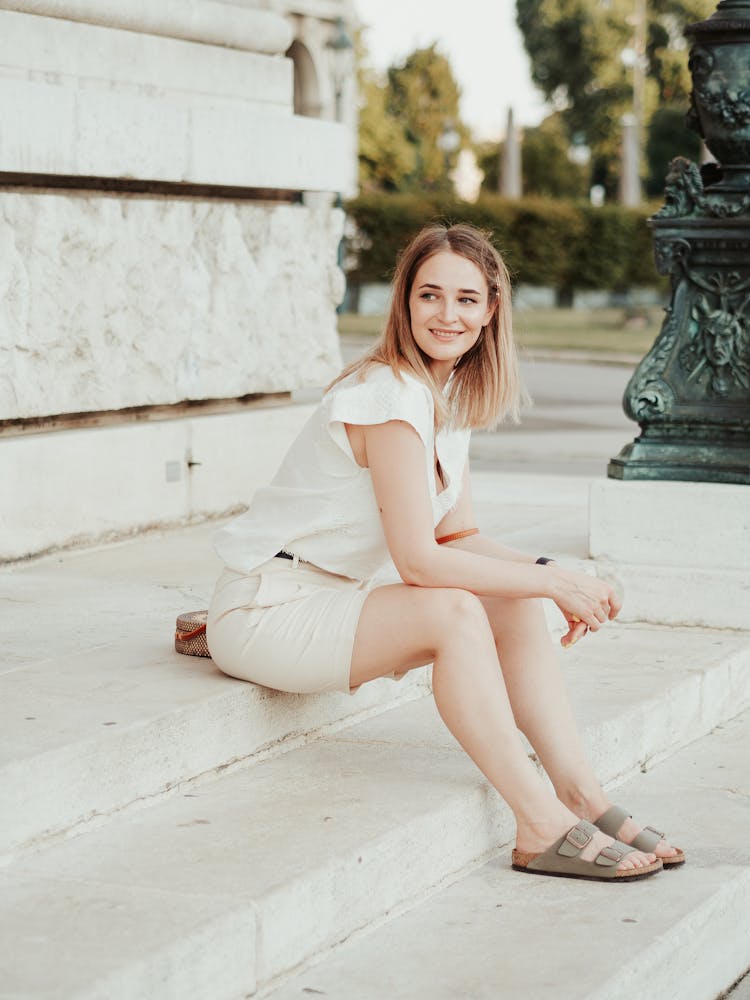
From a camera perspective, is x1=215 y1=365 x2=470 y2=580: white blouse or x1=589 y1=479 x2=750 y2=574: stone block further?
x1=589 y1=479 x2=750 y2=574: stone block

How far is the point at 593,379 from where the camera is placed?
19844 millimetres

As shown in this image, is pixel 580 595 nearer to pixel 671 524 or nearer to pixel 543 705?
pixel 543 705

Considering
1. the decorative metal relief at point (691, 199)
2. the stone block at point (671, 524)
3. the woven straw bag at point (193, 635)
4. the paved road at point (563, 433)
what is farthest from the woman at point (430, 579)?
the paved road at point (563, 433)

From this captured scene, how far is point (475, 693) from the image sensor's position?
12.0 feet

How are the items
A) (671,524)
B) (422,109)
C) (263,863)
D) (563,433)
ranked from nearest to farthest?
1. (263,863)
2. (671,524)
3. (563,433)
4. (422,109)

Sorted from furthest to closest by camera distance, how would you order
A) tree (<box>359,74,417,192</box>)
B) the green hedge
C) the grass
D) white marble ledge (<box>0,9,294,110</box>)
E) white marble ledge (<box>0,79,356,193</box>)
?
tree (<box>359,74,417,192</box>)
the green hedge
the grass
white marble ledge (<box>0,9,294,110</box>)
white marble ledge (<box>0,79,356,193</box>)

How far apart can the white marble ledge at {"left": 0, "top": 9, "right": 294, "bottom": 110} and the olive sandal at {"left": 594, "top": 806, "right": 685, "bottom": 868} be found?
3.24m

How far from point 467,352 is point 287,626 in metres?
0.76

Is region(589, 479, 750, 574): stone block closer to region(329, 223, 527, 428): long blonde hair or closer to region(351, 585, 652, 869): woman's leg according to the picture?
region(329, 223, 527, 428): long blonde hair

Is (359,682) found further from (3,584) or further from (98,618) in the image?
(3,584)

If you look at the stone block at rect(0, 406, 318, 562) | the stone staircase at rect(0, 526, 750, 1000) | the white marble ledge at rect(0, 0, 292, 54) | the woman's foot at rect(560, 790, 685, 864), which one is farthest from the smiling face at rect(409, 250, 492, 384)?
the white marble ledge at rect(0, 0, 292, 54)

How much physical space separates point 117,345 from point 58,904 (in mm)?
3447

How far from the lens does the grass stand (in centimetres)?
2516

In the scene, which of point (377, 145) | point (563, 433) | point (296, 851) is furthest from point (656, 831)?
point (377, 145)
